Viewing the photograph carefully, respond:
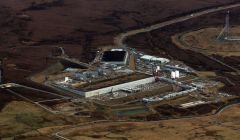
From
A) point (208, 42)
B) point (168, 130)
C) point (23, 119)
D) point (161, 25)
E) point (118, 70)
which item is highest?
point (161, 25)

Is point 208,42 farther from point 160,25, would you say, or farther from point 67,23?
point 67,23

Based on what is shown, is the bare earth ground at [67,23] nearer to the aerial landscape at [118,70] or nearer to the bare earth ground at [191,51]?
the aerial landscape at [118,70]

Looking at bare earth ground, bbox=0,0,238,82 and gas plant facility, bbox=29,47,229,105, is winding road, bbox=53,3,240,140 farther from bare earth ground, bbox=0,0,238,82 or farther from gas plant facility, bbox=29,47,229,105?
gas plant facility, bbox=29,47,229,105

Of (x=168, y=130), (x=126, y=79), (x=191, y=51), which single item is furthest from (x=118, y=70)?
(x=168, y=130)

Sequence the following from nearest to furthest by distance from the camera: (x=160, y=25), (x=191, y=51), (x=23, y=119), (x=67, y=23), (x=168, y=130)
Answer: (x=168, y=130), (x=23, y=119), (x=191, y=51), (x=67, y=23), (x=160, y=25)

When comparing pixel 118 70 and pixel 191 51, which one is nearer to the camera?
pixel 118 70
